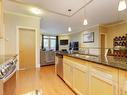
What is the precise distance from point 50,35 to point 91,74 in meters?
11.0

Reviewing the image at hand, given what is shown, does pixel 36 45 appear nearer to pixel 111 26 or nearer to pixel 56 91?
pixel 56 91

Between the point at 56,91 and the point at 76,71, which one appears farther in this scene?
the point at 56,91

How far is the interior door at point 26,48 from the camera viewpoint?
5227 mm

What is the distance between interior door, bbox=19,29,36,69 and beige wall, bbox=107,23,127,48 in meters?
4.78

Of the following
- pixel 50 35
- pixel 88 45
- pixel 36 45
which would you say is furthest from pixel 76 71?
pixel 50 35

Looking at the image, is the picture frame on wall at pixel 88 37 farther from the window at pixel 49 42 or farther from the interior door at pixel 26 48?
the window at pixel 49 42

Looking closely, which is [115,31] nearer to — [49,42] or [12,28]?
[12,28]

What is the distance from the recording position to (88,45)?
26.7 ft

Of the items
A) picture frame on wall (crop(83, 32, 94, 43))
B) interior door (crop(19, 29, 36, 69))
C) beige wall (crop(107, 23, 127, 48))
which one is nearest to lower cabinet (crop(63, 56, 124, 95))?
interior door (crop(19, 29, 36, 69))

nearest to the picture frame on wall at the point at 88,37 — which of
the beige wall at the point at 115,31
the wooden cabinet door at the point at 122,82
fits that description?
the beige wall at the point at 115,31

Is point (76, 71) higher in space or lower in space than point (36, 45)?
lower

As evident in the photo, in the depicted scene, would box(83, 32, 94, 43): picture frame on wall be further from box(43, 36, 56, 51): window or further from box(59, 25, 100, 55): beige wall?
box(43, 36, 56, 51): window

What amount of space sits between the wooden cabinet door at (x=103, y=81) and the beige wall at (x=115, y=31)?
5420 millimetres

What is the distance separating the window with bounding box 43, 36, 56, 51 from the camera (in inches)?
475
